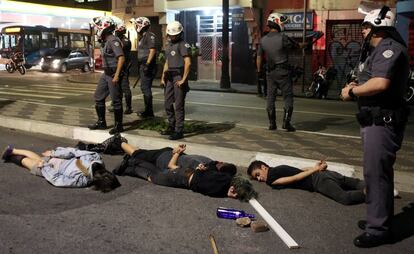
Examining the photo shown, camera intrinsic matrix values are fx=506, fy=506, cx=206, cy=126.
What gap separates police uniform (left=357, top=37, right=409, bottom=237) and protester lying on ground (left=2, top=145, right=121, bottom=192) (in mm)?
2751

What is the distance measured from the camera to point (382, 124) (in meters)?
3.73

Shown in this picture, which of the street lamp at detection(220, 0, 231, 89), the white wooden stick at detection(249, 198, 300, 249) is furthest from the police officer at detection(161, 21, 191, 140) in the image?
the street lamp at detection(220, 0, 231, 89)

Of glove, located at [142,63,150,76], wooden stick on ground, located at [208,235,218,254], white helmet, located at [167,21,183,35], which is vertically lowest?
wooden stick on ground, located at [208,235,218,254]

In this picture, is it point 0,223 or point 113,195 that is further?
point 113,195

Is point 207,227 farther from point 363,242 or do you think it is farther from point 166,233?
point 363,242

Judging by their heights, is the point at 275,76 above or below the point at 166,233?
above

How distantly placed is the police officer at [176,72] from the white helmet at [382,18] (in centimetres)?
405

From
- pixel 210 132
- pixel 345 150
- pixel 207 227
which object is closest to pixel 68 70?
pixel 210 132

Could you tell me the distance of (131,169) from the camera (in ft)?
19.3

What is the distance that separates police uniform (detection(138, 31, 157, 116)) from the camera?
10078mm

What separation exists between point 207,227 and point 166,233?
374 millimetres

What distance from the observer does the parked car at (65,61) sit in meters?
29.9

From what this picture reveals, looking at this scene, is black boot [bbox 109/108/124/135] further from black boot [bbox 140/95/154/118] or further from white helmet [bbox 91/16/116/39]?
black boot [bbox 140/95/154/118]

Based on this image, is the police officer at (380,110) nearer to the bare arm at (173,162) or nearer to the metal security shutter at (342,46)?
the bare arm at (173,162)
